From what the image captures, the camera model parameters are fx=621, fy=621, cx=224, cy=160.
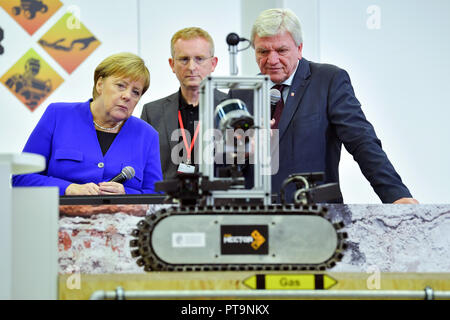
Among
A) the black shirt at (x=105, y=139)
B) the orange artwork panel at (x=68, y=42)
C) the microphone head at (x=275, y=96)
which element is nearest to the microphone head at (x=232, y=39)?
the microphone head at (x=275, y=96)

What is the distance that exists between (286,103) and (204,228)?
1.04 metres

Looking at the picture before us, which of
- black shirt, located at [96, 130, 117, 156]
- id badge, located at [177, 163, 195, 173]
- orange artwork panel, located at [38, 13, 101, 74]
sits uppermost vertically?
orange artwork panel, located at [38, 13, 101, 74]

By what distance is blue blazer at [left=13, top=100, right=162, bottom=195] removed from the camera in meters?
2.01

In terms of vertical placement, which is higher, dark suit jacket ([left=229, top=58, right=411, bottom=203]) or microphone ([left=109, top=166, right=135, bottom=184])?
dark suit jacket ([left=229, top=58, right=411, bottom=203])

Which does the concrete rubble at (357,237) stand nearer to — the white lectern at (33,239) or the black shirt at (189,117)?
the white lectern at (33,239)

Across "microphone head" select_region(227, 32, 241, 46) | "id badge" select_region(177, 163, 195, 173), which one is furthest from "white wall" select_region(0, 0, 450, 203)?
"microphone head" select_region(227, 32, 241, 46)

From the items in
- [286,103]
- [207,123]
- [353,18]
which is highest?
[353,18]

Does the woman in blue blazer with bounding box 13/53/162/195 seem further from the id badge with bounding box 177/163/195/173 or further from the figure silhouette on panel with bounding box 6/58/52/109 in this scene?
the figure silhouette on panel with bounding box 6/58/52/109

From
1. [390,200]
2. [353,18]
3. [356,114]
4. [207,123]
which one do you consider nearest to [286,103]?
[356,114]

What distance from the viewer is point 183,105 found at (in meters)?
2.70
